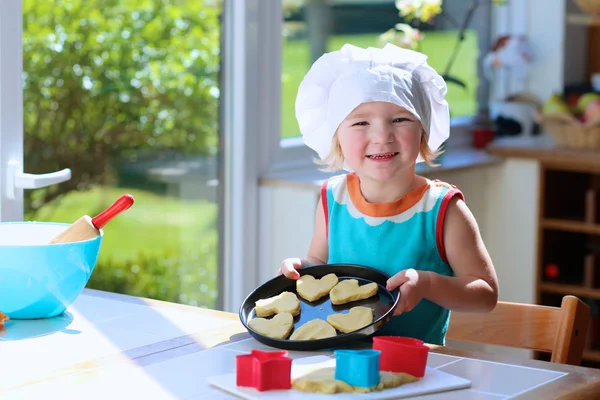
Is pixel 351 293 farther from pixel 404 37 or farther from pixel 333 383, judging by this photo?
pixel 404 37

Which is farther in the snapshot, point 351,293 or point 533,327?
point 533,327

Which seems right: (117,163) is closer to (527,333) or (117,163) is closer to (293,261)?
(293,261)

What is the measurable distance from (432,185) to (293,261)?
0.25m

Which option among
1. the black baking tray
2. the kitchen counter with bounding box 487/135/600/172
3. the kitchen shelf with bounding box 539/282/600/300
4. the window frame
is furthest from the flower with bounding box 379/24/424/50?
the black baking tray

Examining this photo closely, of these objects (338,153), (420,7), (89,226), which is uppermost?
(420,7)

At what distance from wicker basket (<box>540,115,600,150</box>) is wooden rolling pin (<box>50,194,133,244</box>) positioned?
1939mm

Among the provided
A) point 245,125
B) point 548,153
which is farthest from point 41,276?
point 548,153

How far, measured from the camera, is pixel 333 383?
1.14 meters

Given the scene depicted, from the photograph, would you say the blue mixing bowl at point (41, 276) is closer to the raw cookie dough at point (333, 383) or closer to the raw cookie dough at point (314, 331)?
the raw cookie dough at point (314, 331)

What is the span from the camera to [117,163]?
2414 millimetres

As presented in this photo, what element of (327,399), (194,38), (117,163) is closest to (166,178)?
(117,163)

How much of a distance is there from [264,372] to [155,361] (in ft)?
0.68

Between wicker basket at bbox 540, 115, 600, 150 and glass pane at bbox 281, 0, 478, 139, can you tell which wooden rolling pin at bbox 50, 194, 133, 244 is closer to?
glass pane at bbox 281, 0, 478, 139

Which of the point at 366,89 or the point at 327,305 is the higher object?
the point at 366,89
